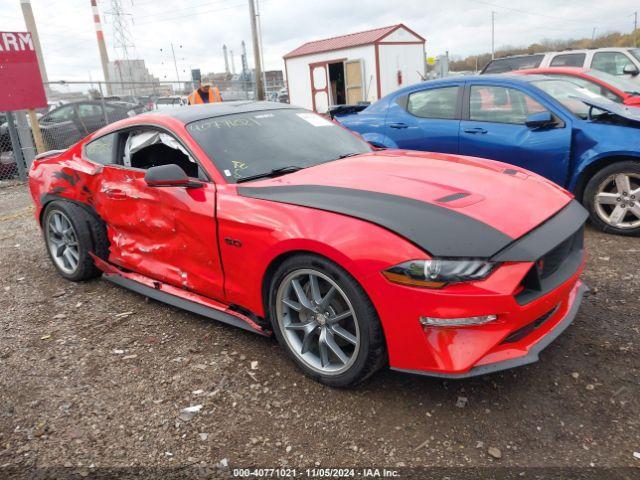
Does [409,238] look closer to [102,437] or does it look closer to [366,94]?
[102,437]

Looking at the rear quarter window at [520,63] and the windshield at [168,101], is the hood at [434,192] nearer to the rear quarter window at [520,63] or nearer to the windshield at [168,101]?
the rear quarter window at [520,63]

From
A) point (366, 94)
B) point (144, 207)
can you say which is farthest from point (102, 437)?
point (366, 94)

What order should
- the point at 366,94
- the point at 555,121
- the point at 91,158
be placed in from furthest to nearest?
the point at 366,94 < the point at 555,121 < the point at 91,158

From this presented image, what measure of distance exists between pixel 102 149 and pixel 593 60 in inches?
405

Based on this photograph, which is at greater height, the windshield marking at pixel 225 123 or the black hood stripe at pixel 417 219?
the windshield marking at pixel 225 123

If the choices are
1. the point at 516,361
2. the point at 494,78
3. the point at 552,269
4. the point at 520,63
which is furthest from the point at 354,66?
the point at 516,361

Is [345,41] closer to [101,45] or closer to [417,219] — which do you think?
[417,219]

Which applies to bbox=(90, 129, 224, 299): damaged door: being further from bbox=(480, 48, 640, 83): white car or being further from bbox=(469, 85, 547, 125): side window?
bbox=(480, 48, 640, 83): white car

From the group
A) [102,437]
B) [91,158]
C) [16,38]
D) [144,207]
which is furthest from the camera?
[16,38]

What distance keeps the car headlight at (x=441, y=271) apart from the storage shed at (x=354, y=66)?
17.5m

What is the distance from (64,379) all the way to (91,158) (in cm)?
191

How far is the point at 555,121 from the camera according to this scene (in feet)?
16.3

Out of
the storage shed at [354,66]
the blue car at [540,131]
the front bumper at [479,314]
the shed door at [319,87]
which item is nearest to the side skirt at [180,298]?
the front bumper at [479,314]

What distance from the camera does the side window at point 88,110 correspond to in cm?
1316
